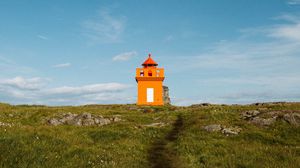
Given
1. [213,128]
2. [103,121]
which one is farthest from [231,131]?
[103,121]

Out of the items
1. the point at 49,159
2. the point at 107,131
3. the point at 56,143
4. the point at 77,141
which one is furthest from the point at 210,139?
the point at 49,159

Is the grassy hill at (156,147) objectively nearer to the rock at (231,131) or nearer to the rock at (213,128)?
the rock at (231,131)

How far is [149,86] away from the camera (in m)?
59.7

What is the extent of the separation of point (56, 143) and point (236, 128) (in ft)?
48.1

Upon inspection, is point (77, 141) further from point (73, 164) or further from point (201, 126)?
point (201, 126)

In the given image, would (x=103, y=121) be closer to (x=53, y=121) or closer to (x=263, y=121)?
(x=53, y=121)

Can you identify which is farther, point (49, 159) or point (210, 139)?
point (210, 139)

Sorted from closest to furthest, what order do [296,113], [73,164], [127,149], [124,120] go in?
[73,164] → [127,149] → [296,113] → [124,120]

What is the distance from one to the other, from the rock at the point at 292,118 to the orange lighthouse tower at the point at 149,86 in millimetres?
34198

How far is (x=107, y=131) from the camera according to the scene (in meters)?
23.1

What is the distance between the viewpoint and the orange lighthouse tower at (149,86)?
59562 mm

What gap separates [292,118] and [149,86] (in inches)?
1405

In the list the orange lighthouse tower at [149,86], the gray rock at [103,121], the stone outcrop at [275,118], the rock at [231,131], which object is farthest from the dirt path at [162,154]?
the orange lighthouse tower at [149,86]

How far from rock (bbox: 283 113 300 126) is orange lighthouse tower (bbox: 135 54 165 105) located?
3420 cm
